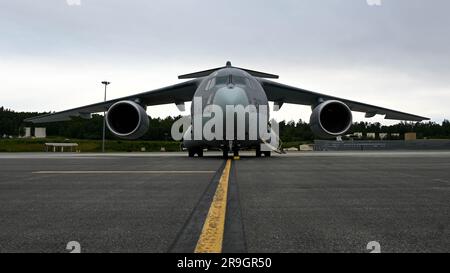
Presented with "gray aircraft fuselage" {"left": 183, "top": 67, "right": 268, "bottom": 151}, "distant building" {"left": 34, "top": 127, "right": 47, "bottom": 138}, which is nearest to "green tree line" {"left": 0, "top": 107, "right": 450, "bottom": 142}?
"distant building" {"left": 34, "top": 127, "right": 47, "bottom": 138}

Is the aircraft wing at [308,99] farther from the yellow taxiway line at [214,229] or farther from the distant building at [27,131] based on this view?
the distant building at [27,131]

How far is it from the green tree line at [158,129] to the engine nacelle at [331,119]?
31716 millimetres

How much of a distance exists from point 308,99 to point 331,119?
283cm

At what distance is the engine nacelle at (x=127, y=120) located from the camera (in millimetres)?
18391

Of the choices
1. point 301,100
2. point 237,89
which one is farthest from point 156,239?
point 301,100

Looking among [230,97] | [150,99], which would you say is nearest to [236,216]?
[230,97]

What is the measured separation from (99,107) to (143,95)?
2264mm

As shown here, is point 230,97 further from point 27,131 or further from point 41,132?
point 27,131

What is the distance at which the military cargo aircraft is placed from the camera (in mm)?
16172


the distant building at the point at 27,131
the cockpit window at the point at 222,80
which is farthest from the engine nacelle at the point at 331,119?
the distant building at the point at 27,131

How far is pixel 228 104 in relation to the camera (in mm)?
15188

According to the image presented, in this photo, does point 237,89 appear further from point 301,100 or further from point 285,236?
point 285,236

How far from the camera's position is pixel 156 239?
10.3 ft
